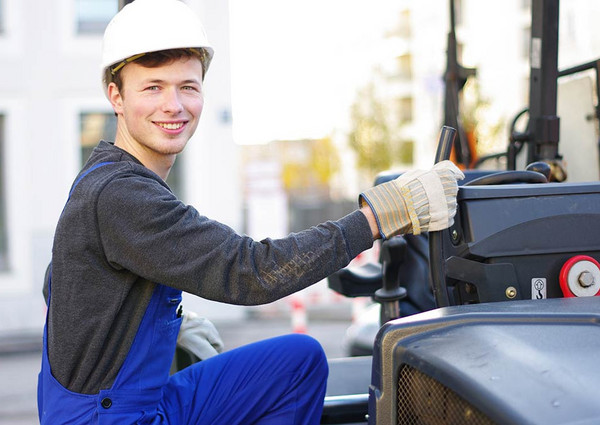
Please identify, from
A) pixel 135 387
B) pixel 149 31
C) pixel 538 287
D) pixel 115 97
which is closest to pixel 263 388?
pixel 135 387

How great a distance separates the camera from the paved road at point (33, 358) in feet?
22.5

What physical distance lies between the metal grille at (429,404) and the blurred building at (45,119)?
9670 mm

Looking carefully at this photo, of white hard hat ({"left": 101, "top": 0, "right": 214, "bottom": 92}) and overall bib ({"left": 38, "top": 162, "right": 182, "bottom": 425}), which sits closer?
overall bib ({"left": 38, "top": 162, "right": 182, "bottom": 425})

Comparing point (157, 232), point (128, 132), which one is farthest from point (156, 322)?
point (128, 132)

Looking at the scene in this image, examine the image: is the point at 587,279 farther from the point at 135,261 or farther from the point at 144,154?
the point at 144,154

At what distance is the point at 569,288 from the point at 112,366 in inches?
43.2

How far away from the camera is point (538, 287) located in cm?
189

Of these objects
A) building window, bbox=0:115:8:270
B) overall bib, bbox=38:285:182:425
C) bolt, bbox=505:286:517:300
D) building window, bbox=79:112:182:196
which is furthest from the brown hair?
building window, bbox=0:115:8:270

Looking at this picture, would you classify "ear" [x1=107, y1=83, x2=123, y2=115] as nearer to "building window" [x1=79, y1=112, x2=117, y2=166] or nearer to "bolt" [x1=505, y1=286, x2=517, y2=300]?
"bolt" [x1=505, y1=286, x2=517, y2=300]

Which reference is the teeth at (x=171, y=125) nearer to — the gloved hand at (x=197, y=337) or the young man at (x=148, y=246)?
the young man at (x=148, y=246)

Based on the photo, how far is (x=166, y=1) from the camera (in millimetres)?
2064

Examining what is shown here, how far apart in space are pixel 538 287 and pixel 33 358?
29.1 feet

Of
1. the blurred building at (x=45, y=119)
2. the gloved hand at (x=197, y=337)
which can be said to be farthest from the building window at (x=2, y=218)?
the gloved hand at (x=197, y=337)

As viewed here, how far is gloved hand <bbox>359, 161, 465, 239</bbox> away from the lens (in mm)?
1835
